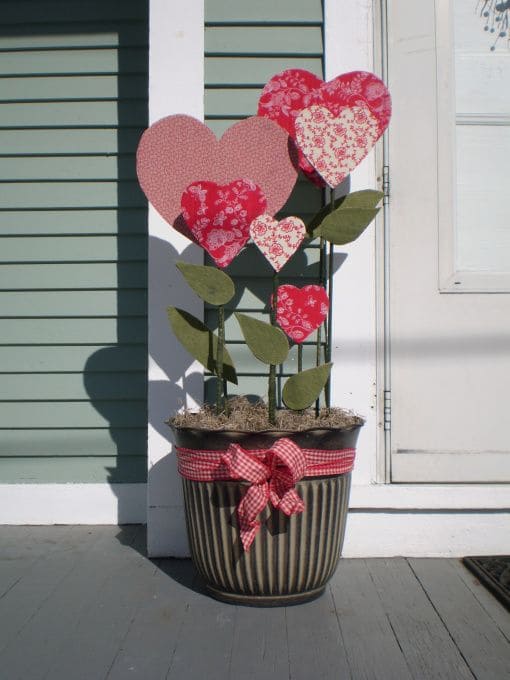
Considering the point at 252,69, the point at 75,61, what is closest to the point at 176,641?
the point at 252,69

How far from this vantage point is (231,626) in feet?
5.65

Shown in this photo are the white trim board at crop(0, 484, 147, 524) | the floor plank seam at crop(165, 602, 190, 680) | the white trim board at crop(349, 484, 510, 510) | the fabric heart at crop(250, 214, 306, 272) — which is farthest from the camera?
the white trim board at crop(0, 484, 147, 524)

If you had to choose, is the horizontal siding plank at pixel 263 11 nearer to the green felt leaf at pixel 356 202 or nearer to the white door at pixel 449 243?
the white door at pixel 449 243

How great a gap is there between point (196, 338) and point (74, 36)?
144 centimetres

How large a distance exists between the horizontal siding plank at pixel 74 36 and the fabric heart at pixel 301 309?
136 cm

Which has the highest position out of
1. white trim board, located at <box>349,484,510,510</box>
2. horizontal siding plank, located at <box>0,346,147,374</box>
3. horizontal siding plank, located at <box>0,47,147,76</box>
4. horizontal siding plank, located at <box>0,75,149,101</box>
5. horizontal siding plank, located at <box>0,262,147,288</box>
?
horizontal siding plank, located at <box>0,47,147,76</box>

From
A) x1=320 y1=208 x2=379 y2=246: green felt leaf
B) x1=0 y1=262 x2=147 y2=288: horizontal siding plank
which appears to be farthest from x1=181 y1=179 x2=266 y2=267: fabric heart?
x1=0 y1=262 x2=147 y2=288: horizontal siding plank

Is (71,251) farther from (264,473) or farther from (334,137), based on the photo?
(264,473)

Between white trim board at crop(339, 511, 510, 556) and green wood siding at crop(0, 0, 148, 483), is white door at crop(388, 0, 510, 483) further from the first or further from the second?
green wood siding at crop(0, 0, 148, 483)

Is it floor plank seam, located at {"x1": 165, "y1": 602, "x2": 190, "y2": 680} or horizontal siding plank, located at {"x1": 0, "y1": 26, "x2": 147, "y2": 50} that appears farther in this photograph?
horizontal siding plank, located at {"x1": 0, "y1": 26, "x2": 147, "y2": 50}

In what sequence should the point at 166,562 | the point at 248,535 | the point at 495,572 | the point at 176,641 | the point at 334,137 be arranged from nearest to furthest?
the point at 176,641
the point at 248,535
the point at 334,137
the point at 495,572
the point at 166,562

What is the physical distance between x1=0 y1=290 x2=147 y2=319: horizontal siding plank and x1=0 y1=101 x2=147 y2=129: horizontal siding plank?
0.64 meters

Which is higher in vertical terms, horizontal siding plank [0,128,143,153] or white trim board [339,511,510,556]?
horizontal siding plank [0,128,143,153]

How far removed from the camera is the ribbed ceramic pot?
1.77m
